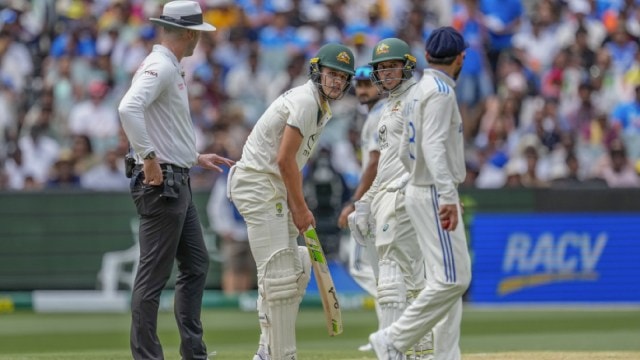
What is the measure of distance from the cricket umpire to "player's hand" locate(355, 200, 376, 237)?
5.94 feet

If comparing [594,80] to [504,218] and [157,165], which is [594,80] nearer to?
[504,218]

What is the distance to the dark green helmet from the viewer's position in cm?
968

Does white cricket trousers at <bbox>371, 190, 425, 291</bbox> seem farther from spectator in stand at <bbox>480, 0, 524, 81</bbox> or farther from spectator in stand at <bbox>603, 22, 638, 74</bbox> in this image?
spectator in stand at <bbox>603, 22, 638, 74</bbox>

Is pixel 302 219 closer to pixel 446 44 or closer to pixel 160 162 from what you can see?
pixel 160 162

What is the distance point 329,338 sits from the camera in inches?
583

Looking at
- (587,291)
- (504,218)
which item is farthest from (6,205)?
(587,291)

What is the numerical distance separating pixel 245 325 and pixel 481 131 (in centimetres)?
583

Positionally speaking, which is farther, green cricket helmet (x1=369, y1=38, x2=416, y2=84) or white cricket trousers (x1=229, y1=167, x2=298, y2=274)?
green cricket helmet (x1=369, y1=38, x2=416, y2=84)

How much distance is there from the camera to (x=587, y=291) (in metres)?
18.2

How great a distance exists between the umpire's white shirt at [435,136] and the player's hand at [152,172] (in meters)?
1.70

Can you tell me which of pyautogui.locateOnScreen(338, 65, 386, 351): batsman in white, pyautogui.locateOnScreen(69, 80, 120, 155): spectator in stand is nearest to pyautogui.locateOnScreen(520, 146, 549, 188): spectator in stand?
pyautogui.locateOnScreen(69, 80, 120, 155): spectator in stand

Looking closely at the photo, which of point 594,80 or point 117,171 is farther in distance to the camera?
point 594,80

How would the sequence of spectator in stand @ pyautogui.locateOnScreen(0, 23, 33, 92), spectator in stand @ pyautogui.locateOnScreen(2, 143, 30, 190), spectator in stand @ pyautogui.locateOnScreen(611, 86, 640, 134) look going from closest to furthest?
spectator in stand @ pyautogui.locateOnScreen(2, 143, 30, 190)
spectator in stand @ pyautogui.locateOnScreen(611, 86, 640, 134)
spectator in stand @ pyautogui.locateOnScreen(0, 23, 33, 92)

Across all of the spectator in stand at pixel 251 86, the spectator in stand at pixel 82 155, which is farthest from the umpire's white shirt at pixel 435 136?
the spectator in stand at pixel 251 86
